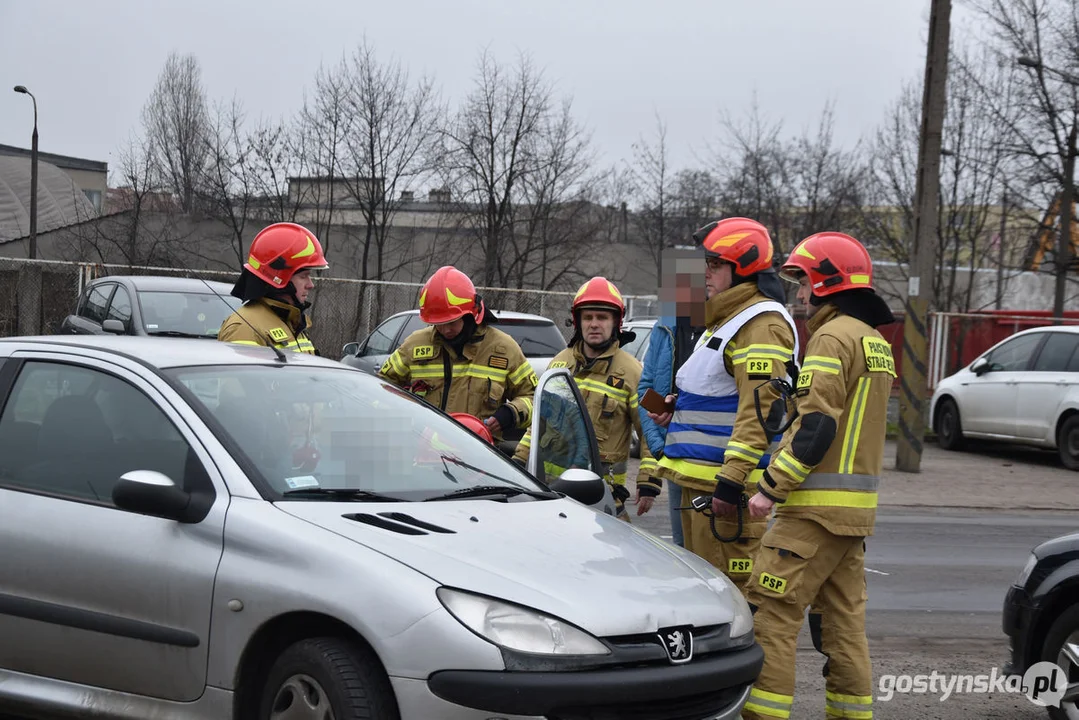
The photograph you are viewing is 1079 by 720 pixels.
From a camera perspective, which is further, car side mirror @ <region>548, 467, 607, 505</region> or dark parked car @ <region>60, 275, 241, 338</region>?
dark parked car @ <region>60, 275, 241, 338</region>

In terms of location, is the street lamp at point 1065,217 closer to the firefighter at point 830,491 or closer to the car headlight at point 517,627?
the firefighter at point 830,491

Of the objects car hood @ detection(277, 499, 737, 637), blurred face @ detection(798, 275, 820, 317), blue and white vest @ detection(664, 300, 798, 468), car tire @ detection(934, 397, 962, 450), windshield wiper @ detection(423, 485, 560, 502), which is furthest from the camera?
car tire @ detection(934, 397, 962, 450)

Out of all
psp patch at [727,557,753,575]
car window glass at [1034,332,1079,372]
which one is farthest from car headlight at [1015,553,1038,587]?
car window glass at [1034,332,1079,372]

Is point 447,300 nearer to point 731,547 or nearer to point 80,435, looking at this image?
point 731,547

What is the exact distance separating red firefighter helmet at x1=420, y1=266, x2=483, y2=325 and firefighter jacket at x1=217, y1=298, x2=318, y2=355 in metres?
→ 0.69

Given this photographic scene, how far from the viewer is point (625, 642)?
347cm

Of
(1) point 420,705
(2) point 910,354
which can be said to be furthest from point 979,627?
(2) point 910,354

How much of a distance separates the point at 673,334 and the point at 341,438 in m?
2.16

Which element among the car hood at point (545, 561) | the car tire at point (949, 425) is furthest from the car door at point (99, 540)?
the car tire at point (949, 425)

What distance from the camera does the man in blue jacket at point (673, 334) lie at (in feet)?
17.6

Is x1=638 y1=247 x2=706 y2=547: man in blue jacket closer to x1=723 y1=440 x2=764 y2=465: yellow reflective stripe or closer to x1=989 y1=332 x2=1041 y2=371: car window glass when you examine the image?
x1=723 y1=440 x2=764 y2=465: yellow reflective stripe

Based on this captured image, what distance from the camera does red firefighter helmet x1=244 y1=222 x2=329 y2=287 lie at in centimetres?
624

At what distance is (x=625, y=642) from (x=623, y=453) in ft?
9.25

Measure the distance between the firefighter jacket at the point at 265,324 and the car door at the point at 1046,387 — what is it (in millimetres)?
11723
